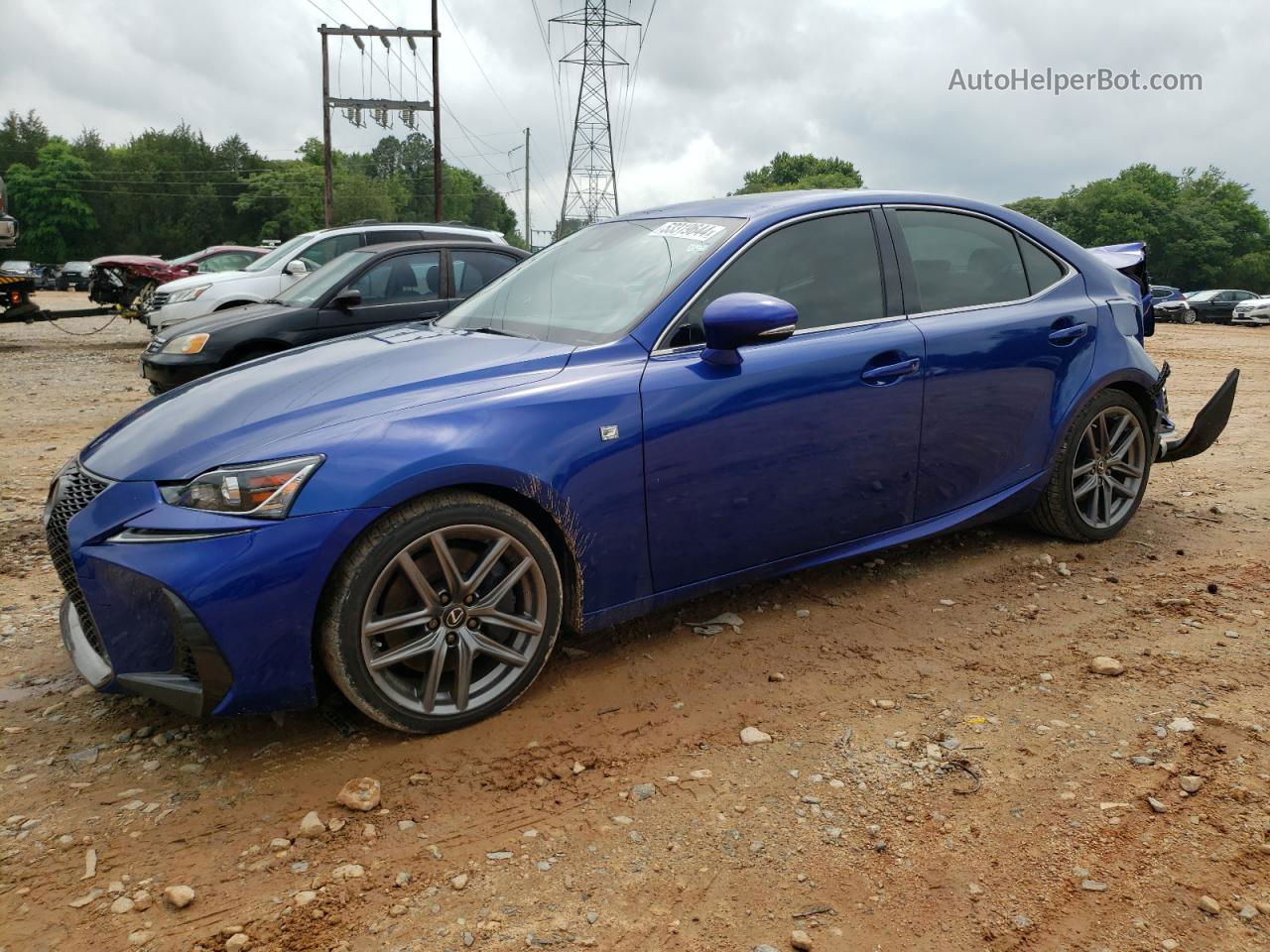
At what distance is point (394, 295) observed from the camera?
8.09 metres

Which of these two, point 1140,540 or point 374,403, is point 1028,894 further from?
point 1140,540

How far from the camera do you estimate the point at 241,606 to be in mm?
2475

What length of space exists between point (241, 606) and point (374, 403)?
0.70m

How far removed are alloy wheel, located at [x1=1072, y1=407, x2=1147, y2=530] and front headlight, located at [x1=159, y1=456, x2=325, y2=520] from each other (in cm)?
342

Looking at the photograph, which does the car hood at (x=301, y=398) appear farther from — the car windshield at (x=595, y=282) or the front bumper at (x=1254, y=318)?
the front bumper at (x=1254, y=318)

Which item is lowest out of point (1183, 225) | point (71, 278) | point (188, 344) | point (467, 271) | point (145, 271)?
point (188, 344)

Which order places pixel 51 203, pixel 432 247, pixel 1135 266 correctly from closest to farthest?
pixel 1135 266 → pixel 432 247 → pixel 51 203

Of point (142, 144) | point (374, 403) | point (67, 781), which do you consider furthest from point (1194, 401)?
point (142, 144)

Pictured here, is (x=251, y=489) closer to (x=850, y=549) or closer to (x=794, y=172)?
(x=850, y=549)

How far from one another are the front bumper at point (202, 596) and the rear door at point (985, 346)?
2.30 m

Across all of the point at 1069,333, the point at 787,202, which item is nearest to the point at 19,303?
the point at 787,202

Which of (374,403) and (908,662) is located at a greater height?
(374,403)

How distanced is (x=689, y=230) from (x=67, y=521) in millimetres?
2299

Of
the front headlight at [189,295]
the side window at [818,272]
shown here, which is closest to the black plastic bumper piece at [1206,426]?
the side window at [818,272]
